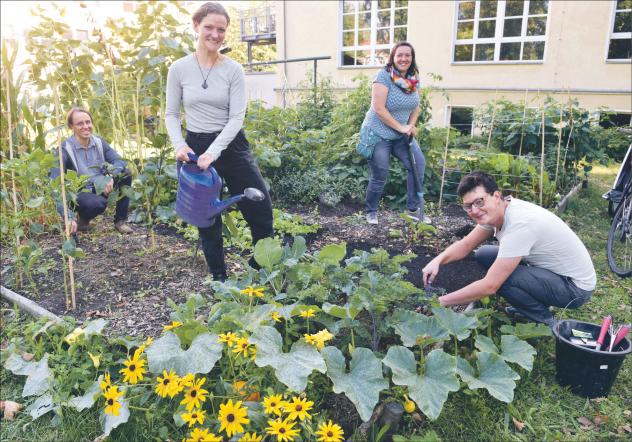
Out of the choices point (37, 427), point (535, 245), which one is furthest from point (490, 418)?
point (37, 427)

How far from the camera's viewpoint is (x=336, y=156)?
229 inches

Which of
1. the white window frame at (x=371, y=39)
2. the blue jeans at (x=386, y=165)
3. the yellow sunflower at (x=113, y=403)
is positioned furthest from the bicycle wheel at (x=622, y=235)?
the white window frame at (x=371, y=39)

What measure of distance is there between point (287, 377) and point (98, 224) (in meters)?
3.46

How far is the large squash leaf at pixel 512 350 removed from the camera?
217 cm

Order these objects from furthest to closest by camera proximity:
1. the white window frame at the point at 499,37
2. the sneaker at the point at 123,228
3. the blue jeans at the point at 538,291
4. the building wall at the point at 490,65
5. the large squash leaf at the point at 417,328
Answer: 1. the white window frame at the point at 499,37
2. the building wall at the point at 490,65
3. the sneaker at the point at 123,228
4. the blue jeans at the point at 538,291
5. the large squash leaf at the point at 417,328

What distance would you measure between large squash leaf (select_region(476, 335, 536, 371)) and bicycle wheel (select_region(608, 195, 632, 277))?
207cm

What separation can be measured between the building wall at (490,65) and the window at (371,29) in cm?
30

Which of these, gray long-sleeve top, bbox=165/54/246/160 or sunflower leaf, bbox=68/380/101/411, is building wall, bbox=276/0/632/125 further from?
sunflower leaf, bbox=68/380/101/411

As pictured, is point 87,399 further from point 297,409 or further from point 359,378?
point 359,378

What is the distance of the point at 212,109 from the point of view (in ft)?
9.48

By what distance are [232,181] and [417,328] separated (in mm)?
1504

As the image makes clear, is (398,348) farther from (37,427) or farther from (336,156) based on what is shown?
(336,156)

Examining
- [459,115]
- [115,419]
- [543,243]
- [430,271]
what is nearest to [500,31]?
[459,115]

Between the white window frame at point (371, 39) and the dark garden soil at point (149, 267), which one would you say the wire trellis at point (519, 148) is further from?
the white window frame at point (371, 39)
